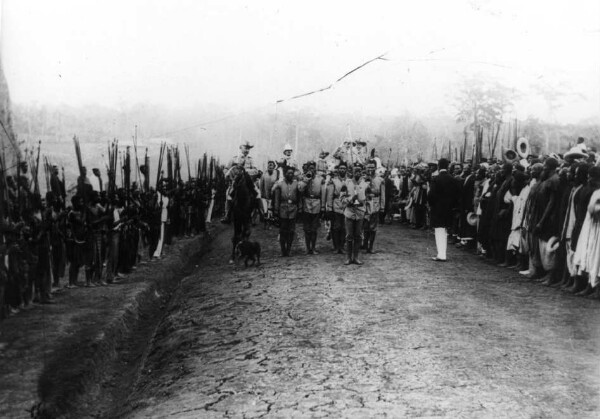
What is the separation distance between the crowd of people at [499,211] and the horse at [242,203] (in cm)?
55

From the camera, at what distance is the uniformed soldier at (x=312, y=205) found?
14.1 metres

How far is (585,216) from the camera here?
9695mm

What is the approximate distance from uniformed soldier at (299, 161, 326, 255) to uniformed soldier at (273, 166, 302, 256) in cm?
23

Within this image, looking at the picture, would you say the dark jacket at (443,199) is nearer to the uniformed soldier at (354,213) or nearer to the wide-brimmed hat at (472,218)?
the uniformed soldier at (354,213)

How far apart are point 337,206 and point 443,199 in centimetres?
210

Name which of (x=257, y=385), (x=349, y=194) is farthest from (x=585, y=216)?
(x=257, y=385)

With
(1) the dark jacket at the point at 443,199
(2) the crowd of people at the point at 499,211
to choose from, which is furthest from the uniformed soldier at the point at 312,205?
(1) the dark jacket at the point at 443,199

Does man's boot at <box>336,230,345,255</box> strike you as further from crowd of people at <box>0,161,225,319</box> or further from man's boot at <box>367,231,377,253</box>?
crowd of people at <box>0,161,225,319</box>

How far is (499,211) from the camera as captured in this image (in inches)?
512

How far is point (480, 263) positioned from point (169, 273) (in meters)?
6.19

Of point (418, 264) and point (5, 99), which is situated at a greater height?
point (5, 99)

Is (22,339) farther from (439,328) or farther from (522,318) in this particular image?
(522,318)

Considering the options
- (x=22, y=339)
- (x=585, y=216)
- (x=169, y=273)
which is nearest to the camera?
(x=22, y=339)

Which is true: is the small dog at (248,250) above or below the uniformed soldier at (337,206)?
below
